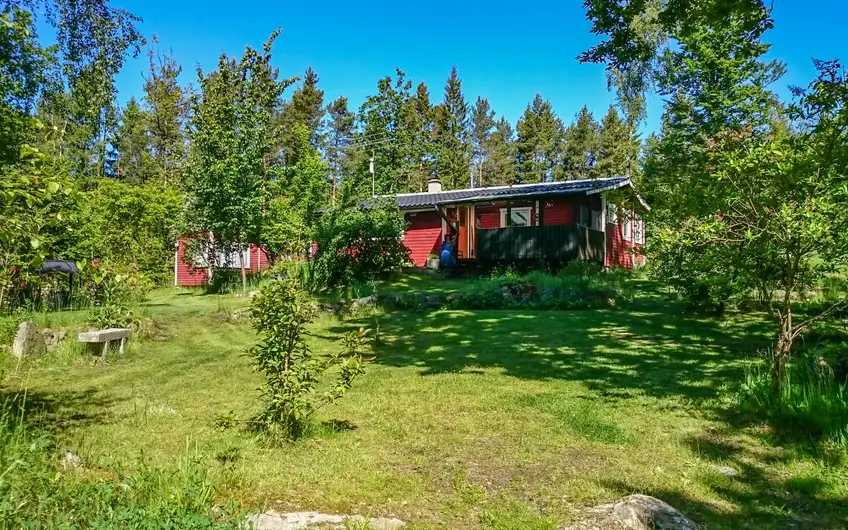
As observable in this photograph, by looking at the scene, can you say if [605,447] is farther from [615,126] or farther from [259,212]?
[615,126]

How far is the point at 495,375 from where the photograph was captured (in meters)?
6.54

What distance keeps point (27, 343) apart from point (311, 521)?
706 cm

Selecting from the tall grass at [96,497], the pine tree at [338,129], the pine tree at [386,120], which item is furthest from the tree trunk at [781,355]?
the pine tree at [338,129]

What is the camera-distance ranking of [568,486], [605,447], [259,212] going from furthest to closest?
1. [259,212]
2. [605,447]
3. [568,486]

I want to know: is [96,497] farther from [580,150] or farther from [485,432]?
[580,150]

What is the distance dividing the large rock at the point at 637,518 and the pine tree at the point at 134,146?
40.1 meters

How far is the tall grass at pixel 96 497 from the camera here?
2326 millimetres

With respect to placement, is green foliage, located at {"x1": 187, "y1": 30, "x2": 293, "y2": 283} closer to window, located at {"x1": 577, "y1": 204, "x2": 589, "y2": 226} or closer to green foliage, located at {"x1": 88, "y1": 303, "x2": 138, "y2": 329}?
green foliage, located at {"x1": 88, "y1": 303, "x2": 138, "y2": 329}

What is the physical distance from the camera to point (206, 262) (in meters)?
19.5

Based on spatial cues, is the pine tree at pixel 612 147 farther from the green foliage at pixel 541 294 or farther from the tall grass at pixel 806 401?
the tall grass at pixel 806 401

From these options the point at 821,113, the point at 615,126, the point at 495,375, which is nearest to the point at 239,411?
the point at 495,375

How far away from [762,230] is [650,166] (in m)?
7.12

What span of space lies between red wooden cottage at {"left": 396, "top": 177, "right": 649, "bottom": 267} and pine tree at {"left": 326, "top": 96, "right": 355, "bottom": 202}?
81.6ft

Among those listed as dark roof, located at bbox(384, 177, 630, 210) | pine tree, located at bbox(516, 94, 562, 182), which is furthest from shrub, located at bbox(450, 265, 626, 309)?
pine tree, located at bbox(516, 94, 562, 182)
